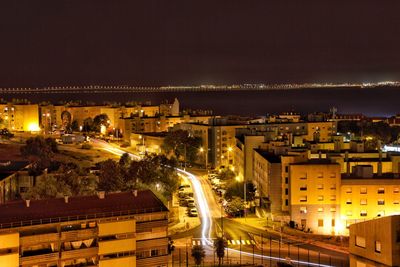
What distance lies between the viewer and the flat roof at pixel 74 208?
33.3 ft

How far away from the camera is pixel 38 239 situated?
32.9ft

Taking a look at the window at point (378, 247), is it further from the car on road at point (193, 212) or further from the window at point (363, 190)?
the car on road at point (193, 212)

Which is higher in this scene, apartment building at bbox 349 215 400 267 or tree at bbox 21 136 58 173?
tree at bbox 21 136 58 173

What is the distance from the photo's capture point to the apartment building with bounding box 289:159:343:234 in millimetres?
16844

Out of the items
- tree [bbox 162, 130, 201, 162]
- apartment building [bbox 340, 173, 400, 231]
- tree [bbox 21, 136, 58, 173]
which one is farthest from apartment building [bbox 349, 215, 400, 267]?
tree [bbox 162, 130, 201, 162]

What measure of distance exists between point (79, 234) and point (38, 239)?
0.68 metres

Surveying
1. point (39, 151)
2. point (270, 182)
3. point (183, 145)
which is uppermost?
point (183, 145)

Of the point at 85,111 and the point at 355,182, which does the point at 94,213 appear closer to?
the point at 355,182

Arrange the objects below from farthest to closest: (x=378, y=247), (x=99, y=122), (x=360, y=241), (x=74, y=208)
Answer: (x=99, y=122), (x=74, y=208), (x=360, y=241), (x=378, y=247)

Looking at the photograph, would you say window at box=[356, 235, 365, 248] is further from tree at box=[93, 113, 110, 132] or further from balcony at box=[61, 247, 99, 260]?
tree at box=[93, 113, 110, 132]

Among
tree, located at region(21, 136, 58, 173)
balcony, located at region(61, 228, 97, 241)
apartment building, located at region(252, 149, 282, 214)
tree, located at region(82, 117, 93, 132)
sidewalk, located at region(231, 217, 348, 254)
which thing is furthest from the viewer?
tree, located at region(82, 117, 93, 132)

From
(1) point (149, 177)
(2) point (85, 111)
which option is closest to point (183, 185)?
(1) point (149, 177)

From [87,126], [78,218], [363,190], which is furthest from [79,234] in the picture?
[87,126]

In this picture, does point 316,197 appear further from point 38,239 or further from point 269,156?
point 38,239
